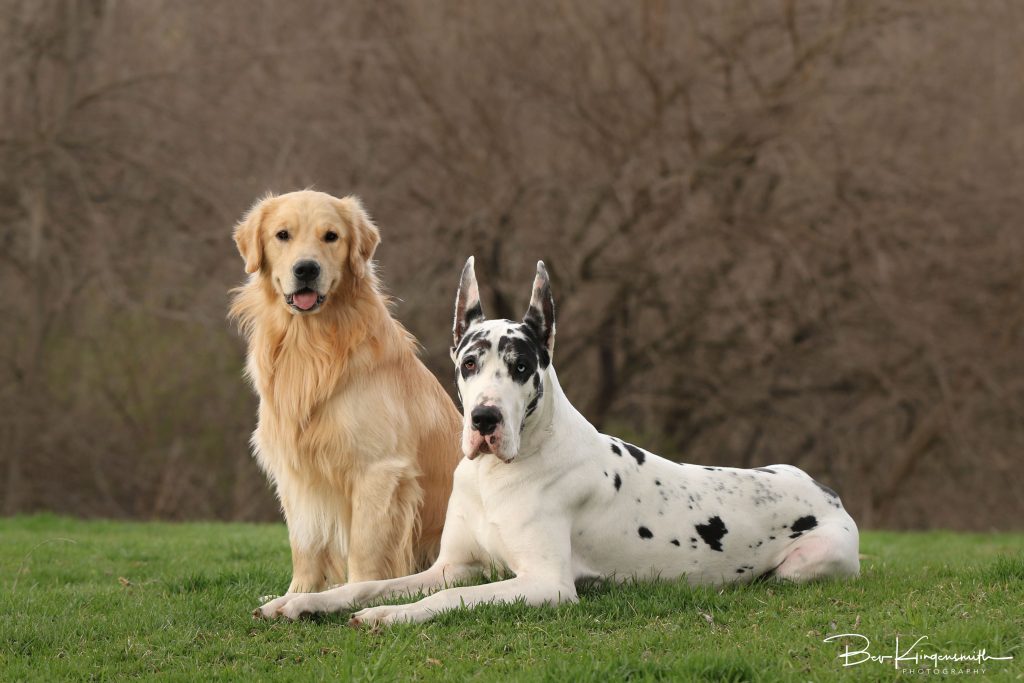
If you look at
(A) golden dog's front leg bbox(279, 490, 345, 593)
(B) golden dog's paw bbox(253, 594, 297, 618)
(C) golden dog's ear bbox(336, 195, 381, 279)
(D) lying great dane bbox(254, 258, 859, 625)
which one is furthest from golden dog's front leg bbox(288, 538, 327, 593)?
(C) golden dog's ear bbox(336, 195, 381, 279)

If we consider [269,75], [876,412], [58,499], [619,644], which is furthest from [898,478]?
[619,644]

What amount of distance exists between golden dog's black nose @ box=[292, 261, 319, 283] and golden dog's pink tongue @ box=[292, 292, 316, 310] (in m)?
0.08

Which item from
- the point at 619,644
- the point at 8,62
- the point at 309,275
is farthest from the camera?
the point at 8,62

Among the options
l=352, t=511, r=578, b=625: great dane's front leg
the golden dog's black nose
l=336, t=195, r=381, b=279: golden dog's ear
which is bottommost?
l=352, t=511, r=578, b=625: great dane's front leg

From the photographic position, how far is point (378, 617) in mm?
5145

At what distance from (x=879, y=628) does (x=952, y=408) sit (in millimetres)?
11308

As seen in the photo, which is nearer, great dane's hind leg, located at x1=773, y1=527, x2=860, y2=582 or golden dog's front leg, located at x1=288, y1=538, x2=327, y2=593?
great dane's hind leg, located at x1=773, y1=527, x2=860, y2=582

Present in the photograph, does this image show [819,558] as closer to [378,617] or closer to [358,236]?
[378,617]

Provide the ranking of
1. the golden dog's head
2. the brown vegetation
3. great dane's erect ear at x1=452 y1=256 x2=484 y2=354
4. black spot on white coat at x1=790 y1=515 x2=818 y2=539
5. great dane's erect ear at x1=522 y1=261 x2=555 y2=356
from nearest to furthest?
great dane's erect ear at x1=522 y1=261 x2=555 y2=356 < great dane's erect ear at x1=452 y1=256 x2=484 y2=354 < black spot on white coat at x1=790 y1=515 x2=818 y2=539 < the golden dog's head < the brown vegetation

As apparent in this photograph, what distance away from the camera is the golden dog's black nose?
636 cm

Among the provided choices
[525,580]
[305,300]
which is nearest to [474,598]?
[525,580]

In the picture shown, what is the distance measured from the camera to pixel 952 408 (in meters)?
15.3

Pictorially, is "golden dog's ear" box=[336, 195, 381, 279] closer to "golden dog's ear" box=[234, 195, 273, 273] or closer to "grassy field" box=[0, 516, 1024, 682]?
"golden dog's ear" box=[234, 195, 273, 273]

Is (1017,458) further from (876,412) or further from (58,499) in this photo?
(58,499)
